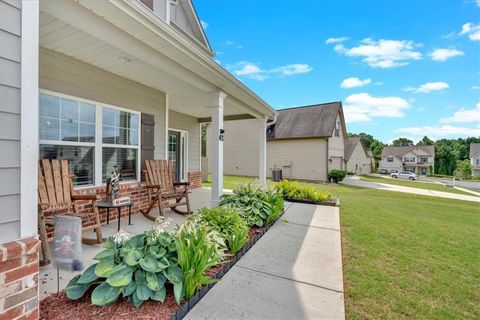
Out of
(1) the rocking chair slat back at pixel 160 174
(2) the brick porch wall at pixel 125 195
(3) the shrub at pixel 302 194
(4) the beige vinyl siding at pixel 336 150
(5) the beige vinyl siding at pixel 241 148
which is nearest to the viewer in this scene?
(2) the brick porch wall at pixel 125 195

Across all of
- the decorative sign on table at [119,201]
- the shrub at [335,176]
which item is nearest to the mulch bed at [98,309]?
the decorative sign on table at [119,201]

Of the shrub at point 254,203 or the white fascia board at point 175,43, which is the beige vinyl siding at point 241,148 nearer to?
the white fascia board at point 175,43

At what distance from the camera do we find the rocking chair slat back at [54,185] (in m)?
2.95

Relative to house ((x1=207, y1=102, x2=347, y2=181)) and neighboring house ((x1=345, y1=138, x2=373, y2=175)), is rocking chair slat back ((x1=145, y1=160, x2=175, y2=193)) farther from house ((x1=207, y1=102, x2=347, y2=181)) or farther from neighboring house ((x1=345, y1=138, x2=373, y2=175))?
neighboring house ((x1=345, y1=138, x2=373, y2=175))

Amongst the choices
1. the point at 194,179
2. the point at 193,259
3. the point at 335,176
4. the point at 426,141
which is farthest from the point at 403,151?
the point at 193,259

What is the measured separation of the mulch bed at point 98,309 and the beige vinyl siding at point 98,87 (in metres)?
2.85

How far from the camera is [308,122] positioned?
16.8 meters

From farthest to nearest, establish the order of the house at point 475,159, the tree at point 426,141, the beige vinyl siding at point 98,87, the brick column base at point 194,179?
the tree at point 426,141
the house at point 475,159
the brick column base at point 194,179
the beige vinyl siding at point 98,87

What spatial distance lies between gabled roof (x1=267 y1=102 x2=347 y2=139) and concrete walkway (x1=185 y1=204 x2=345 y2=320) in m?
12.9

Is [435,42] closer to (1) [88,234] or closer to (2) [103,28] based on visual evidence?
(2) [103,28]

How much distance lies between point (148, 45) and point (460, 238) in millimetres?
5956

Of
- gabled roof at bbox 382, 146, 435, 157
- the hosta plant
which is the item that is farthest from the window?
gabled roof at bbox 382, 146, 435, 157

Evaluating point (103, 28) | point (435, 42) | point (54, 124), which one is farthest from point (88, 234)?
point (435, 42)

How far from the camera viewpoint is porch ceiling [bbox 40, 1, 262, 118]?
221 cm
